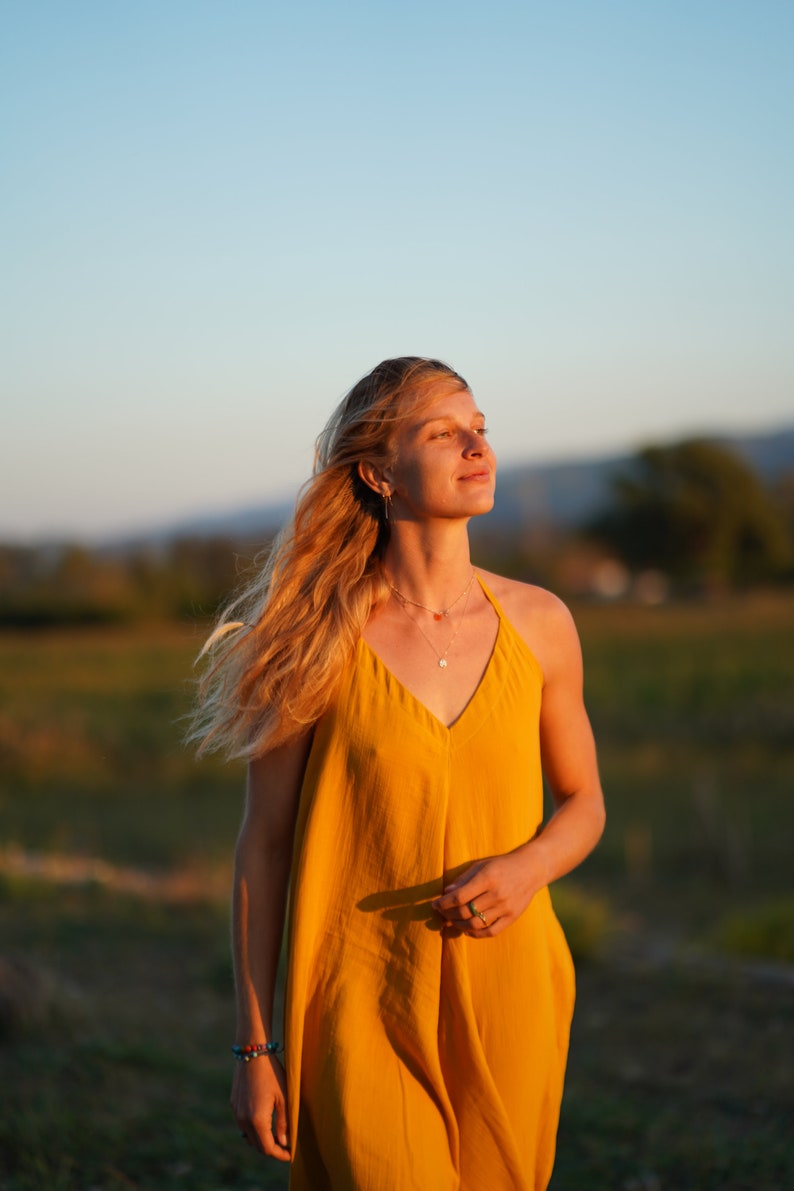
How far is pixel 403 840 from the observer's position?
231cm

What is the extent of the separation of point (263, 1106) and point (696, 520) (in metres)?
53.0

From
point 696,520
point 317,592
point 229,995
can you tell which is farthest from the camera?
point 696,520

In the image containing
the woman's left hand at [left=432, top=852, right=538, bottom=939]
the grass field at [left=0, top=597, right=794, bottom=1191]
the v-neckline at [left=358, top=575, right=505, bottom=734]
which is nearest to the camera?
the woman's left hand at [left=432, top=852, right=538, bottom=939]

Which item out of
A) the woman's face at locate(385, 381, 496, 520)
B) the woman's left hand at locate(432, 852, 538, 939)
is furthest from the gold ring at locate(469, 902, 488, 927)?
the woman's face at locate(385, 381, 496, 520)

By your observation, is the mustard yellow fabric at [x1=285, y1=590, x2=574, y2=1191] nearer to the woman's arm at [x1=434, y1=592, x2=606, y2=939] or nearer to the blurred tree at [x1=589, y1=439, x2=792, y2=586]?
the woman's arm at [x1=434, y1=592, x2=606, y2=939]

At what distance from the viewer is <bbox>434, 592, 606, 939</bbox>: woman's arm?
223 centimetres

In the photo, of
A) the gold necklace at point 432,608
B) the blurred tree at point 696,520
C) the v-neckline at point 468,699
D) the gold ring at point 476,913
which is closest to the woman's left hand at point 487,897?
the gold ring at point 476,913

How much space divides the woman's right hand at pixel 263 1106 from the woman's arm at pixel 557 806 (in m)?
0.45

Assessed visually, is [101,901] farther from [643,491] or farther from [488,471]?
[643,491]

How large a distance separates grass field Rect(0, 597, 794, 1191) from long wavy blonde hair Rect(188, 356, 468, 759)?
3.55 feet

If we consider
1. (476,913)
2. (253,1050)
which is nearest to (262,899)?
(253,1050)

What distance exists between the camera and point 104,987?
6652 mm

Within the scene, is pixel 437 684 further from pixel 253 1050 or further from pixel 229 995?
pixel 229 995

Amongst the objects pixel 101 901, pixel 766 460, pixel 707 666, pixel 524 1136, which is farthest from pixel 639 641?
pixel 766 460
